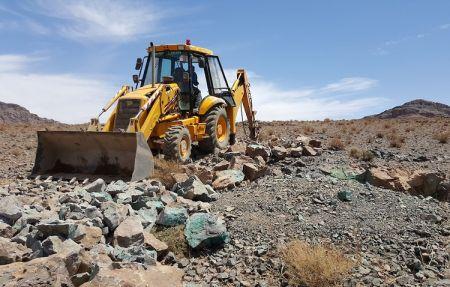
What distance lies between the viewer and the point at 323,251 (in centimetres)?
503

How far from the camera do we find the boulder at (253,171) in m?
8.71

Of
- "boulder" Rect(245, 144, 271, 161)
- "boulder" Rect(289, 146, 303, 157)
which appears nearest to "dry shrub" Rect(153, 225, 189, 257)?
"boulder" Rect(245, 144, 271, 161)

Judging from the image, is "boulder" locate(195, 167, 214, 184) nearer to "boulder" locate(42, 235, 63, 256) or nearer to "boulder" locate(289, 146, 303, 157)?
"boulder" locate(289, 146, 303, 157)

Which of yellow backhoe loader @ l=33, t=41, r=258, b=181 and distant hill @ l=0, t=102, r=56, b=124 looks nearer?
yellow backhoe loader @ l=33, t=41, r=258, b=181

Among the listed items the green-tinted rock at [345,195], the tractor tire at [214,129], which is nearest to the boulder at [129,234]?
the green-tinted rock at [345,195]

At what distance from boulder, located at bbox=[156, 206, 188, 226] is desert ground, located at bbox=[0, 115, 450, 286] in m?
0.03

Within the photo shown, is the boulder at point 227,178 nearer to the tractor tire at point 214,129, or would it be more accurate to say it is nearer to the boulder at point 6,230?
the tractor tire at point 214,129

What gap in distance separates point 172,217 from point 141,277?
1.95 meters

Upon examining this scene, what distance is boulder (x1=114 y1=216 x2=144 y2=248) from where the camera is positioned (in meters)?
5.46

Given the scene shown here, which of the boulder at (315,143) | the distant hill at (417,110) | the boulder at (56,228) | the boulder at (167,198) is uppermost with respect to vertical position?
the distant hill at (417,110)

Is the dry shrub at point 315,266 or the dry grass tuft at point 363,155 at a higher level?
the dry grass tuft at point 363,155

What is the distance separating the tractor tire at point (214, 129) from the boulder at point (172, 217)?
5.58 meters

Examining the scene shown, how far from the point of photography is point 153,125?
10.4 metres

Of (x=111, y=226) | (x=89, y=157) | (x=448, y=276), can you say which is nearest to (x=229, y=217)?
(x=111, y=226)
